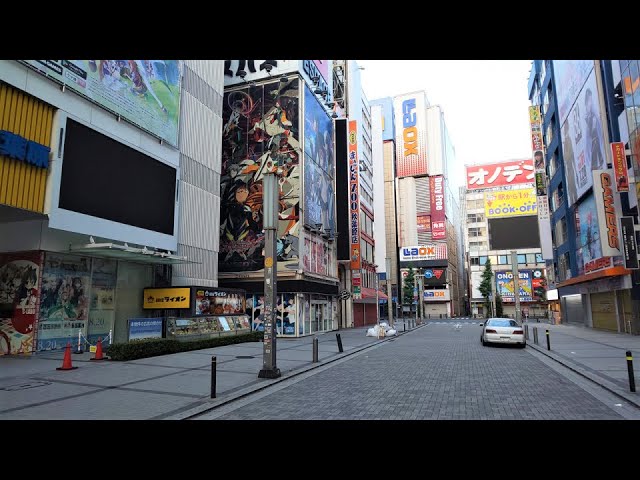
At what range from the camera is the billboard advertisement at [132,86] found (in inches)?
710

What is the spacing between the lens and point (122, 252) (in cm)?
1953

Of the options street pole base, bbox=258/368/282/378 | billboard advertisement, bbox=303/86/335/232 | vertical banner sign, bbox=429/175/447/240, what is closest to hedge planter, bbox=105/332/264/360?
street pole base, bbox=258/368/282/378

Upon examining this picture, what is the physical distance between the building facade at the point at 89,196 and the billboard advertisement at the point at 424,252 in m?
76.3

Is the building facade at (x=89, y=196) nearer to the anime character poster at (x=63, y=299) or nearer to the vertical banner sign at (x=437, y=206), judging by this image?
the anime character poster at (x=63, y=299)

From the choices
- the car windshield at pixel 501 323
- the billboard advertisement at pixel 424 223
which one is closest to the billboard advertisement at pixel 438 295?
the billboard advertisement at pixel 424 223

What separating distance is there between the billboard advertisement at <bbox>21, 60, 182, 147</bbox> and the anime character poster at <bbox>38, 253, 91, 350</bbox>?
7.12m

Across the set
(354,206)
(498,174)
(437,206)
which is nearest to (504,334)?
(354,206)

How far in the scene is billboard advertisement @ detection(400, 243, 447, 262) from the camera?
9669 cm

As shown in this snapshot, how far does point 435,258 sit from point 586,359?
268 ft

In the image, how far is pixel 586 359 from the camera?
1625 centimetres

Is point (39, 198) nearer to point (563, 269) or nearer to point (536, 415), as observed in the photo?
point (536, 415)

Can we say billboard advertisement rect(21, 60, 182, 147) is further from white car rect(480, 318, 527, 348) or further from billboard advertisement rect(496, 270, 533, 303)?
billboard advertisement rect(496, 270, 533, 303)

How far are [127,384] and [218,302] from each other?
14.1 meters

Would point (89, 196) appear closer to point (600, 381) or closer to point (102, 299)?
point (102, 299)
